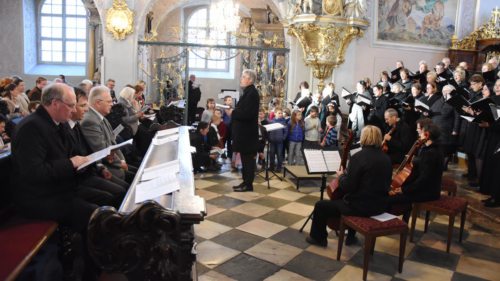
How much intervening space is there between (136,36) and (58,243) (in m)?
8.95

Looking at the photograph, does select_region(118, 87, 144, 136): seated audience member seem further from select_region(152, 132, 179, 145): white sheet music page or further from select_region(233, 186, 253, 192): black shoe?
select_region(233, 186, 253, 192): black shoe

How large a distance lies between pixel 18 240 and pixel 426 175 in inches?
144

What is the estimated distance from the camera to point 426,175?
434 cm

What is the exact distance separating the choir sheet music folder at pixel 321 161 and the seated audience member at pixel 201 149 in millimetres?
2806

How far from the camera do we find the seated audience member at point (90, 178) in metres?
3.48

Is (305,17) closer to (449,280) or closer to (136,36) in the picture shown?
(136,36)

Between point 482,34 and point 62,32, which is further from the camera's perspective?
point 62,32

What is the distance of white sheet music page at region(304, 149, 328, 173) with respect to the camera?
4691 mm

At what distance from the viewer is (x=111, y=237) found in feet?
6.54

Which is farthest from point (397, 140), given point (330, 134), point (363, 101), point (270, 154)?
point (363, 101)

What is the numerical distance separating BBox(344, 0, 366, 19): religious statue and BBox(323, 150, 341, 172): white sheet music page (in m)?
6.58

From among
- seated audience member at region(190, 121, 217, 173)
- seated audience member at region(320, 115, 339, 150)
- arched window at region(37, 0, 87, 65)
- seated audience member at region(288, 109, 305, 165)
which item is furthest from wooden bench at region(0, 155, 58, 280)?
arched window at region(37, 0, 87, 65)

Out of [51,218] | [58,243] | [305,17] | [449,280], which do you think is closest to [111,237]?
[51,218]

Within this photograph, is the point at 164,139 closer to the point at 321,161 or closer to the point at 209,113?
the point at 321,161
